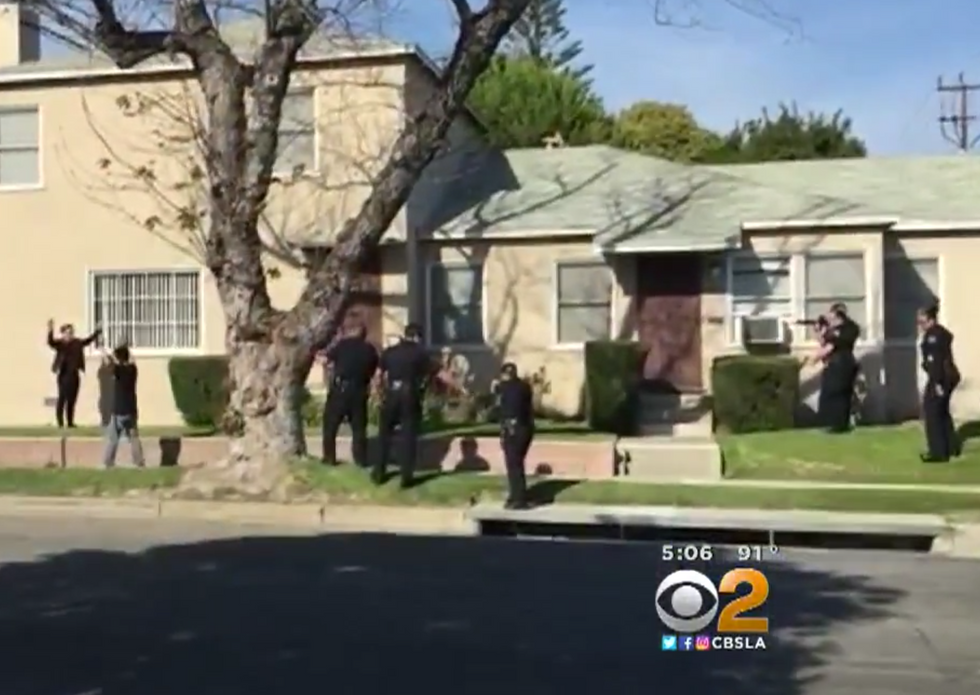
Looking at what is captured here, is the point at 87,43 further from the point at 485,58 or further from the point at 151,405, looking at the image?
the point at 151,405

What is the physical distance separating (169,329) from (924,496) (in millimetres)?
12980

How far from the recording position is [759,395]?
66.8 feet

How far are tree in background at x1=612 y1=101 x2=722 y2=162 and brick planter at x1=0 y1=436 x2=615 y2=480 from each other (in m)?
34.2

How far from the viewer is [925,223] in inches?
885

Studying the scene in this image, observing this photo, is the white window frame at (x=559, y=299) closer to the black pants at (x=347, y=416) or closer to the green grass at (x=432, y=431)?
the green grass at (x=432, y=431)

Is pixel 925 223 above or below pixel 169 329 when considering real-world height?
above

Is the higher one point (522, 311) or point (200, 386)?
point (522, 311)

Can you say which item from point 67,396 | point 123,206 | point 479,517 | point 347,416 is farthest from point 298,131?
point 479,517

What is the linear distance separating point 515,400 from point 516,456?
28.7 inches

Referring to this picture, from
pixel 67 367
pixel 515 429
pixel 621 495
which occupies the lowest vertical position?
pixel 621 495

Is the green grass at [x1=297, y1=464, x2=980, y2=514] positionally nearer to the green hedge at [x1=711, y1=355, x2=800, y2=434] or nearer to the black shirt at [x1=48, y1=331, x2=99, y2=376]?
the green hedge at [x1=711, y1=355, x2=800, y2=434]

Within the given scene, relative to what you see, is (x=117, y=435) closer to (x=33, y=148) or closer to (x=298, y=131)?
(x=298, y=131)

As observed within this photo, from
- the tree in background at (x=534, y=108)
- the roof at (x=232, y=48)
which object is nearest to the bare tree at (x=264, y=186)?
the roof at (x=232, y=48)

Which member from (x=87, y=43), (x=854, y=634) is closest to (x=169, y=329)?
(x=87, y=43)
